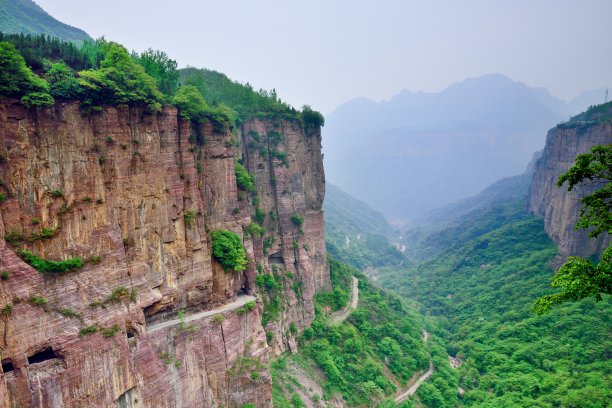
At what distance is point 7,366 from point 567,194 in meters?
77.8

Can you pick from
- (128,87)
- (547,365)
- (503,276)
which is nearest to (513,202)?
(503,276)

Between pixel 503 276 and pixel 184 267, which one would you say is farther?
pixel 503 276

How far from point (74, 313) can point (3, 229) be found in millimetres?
6456

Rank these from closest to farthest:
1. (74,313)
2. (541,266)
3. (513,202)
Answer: (74,313) → (541,266) → (513,202)

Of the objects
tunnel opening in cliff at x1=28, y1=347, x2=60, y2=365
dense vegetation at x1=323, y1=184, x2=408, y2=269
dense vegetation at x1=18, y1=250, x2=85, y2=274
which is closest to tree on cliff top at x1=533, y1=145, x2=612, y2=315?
dense vegetation at x1=18, y1=250, x2=85, y2=274

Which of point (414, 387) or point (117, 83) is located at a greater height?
point (117, 83)

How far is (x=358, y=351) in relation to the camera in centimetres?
5556

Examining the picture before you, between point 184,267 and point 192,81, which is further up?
point 192,81

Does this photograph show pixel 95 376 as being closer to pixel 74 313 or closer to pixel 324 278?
pixel 74 313

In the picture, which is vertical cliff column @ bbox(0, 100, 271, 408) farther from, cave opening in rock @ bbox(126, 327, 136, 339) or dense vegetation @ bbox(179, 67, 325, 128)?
dense vegetation @ bbox(179, 67, 325, 128)

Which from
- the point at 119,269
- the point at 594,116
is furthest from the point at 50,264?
the point at 594,116

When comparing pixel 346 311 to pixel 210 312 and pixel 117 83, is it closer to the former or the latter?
pixel 210 312

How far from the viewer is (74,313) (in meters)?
27.0

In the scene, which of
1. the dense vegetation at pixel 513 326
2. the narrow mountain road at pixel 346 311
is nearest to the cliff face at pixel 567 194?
the dense vegetation at pixel 513 326
